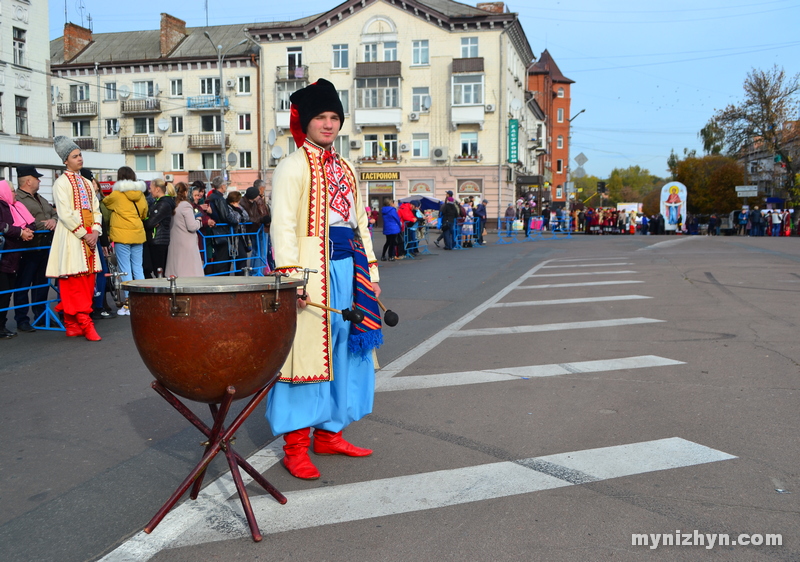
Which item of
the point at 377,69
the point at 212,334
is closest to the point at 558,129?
the point at 377,69

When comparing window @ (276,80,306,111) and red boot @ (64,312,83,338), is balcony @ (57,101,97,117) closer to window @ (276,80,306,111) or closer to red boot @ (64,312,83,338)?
window @ (276,80,306,111)

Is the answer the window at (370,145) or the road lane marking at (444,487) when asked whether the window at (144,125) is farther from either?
the road lane marking at (444,487)

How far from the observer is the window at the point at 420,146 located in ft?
169

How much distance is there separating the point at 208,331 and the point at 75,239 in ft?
19.0

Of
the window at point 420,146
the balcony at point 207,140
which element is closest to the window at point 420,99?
the window at point 420,146

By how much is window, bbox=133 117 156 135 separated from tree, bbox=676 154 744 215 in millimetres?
47006

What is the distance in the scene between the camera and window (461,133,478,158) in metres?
51.1

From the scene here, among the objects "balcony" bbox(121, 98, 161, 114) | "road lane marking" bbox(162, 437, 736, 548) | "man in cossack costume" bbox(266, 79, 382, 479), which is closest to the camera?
"road lane marking" bbox(162, 437, 736, 548)

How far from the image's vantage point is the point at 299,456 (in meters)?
4.04

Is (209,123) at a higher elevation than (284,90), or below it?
below

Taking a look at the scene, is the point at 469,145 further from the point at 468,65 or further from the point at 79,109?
the point at 79,109

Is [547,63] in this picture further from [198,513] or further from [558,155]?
[198,513]

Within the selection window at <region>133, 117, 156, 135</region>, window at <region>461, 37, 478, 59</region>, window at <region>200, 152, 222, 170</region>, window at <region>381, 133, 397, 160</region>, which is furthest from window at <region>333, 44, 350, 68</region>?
window at <region>133, 117, 156, 135</region>

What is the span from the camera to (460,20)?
49.6 metres
